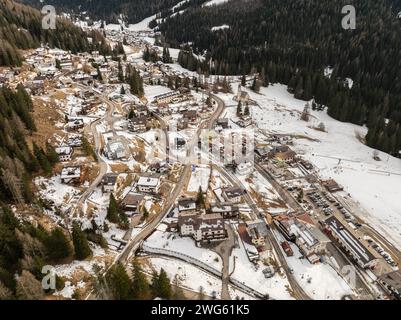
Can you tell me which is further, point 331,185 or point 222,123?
point 222,123

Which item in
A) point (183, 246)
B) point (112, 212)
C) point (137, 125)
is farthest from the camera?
point (137, 125)

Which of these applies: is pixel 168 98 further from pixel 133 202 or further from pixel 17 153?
pixel 17 153

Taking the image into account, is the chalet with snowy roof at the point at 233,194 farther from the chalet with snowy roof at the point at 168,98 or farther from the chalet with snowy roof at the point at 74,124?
the chalet with snowy roof at the point at 168,98

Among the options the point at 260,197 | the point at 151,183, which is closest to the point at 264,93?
the point at 260,197

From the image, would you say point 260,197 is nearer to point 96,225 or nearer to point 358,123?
point 96,225

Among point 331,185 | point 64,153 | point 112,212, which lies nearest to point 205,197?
point 112,212

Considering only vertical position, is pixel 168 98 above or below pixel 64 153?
below

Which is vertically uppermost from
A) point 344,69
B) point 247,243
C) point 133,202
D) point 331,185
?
point 344,69
